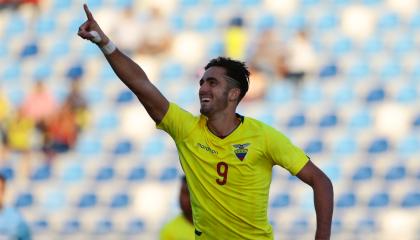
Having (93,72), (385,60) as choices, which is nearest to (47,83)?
(93,72)

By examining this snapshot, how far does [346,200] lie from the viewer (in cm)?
1145

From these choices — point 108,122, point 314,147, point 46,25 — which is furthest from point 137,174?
point 46,25

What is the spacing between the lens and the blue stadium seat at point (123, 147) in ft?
42.1

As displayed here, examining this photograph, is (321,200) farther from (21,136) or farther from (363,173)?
(21,136)

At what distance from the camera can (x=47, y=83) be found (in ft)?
44.4

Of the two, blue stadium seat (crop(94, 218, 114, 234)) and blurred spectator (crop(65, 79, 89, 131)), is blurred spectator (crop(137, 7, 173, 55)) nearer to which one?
blurred spectator (crop(65, 79, 89, 131))

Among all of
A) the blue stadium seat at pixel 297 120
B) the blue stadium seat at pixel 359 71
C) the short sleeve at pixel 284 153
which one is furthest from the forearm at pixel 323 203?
A: the blue stadium seat at pixel 359 71

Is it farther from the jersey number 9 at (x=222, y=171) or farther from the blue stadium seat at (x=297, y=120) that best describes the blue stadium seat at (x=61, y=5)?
the jersey number 9 at (x=222, y=171)

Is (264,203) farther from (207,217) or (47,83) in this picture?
(47,83)

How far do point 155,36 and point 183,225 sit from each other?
18.9 feet

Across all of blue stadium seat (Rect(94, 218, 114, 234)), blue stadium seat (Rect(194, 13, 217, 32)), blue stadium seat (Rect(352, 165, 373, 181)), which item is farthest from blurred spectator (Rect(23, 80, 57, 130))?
blue stadium seat (Rect(352, 165, 373, 181))

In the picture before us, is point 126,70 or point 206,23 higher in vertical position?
point 206,23

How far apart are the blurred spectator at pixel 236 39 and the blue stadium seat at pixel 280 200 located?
1973 mm

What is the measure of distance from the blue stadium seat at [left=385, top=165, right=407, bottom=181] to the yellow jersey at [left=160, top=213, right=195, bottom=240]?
4.40 m
